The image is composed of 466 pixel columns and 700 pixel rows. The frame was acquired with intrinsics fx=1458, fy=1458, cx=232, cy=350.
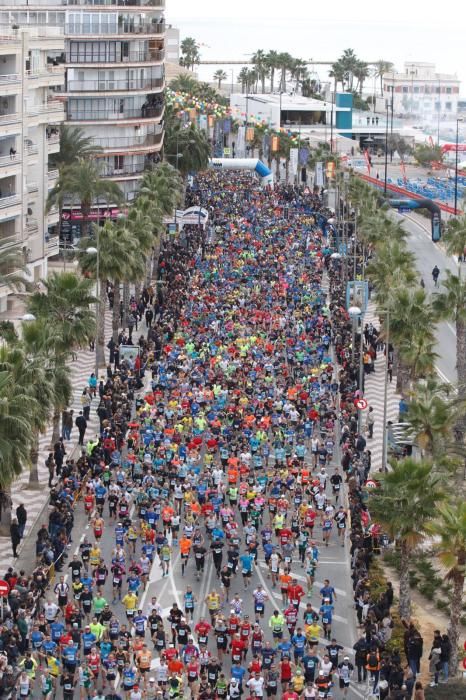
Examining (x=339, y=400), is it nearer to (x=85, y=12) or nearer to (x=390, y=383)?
(x=390, y=383)

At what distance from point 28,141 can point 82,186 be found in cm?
605

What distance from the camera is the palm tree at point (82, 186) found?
245 ft

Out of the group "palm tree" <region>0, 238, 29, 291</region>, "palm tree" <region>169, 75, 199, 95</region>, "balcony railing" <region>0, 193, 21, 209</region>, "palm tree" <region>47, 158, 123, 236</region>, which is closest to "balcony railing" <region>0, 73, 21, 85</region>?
"balcony railing" <region>0, 193, 21, 209</region>

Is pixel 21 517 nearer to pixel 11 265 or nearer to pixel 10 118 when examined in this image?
pixel 11 265

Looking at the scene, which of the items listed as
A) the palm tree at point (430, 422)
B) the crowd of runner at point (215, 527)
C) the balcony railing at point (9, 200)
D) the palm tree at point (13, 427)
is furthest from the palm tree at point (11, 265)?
the palm tree at point (430, 422)

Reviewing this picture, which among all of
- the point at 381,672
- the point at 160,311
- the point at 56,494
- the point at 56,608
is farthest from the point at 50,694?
the point at 160,311

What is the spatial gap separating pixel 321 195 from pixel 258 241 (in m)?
31.8

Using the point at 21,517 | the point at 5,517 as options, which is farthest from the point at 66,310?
the point at 21,517

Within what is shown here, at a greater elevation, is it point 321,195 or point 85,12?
point 85,12

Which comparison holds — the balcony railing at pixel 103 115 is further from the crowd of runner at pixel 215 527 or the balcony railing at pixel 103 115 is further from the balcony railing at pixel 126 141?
the crowd of runner at pixel 215 527

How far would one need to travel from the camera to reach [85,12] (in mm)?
89188

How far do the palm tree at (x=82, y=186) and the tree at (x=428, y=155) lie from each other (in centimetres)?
10022

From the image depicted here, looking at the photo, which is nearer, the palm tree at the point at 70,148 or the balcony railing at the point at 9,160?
the balcony railing at the point at 9,160

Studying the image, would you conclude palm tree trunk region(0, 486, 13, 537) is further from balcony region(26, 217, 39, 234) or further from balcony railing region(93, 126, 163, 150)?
balcony railing region(93, 126, 163, 150)
